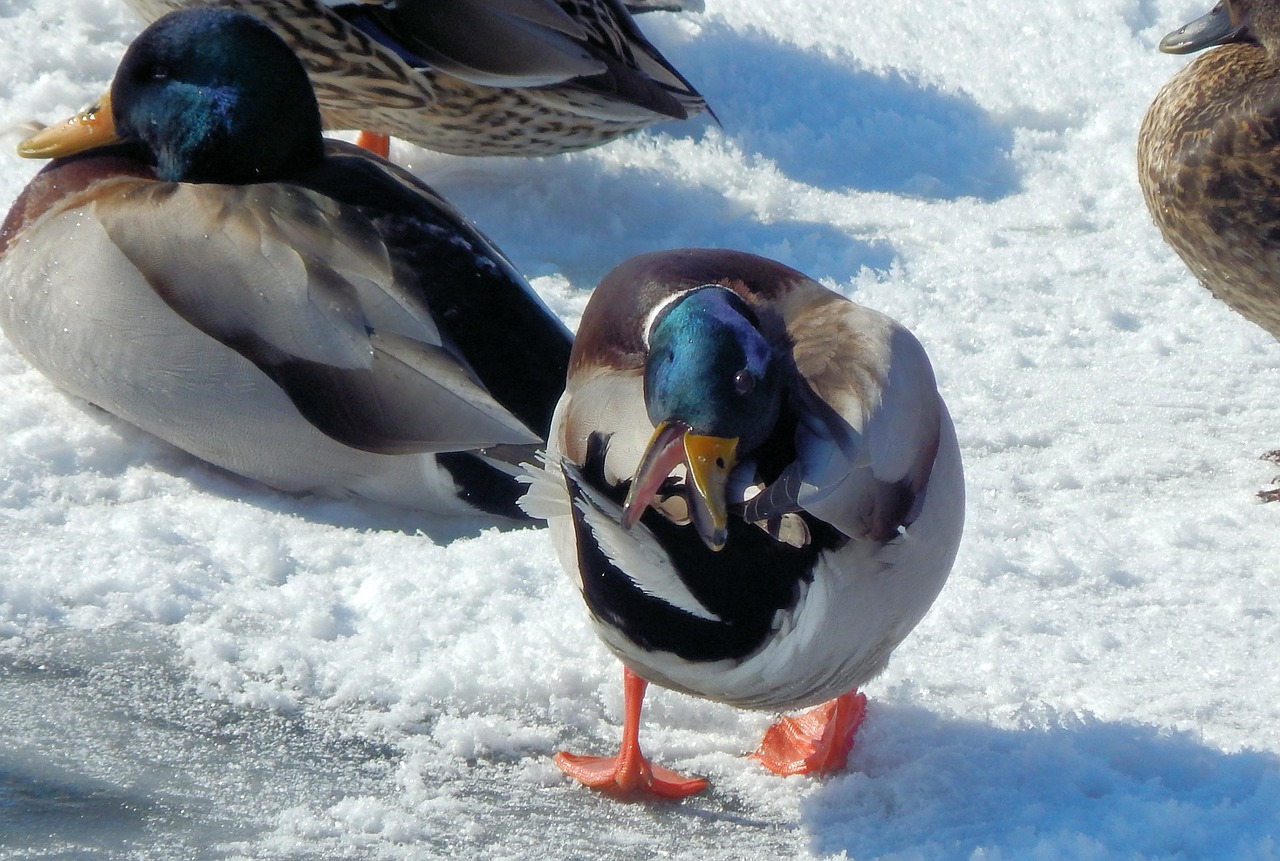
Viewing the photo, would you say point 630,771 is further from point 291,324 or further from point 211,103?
point 211,103

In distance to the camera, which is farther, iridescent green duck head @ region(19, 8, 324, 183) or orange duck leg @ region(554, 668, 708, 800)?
iridescent green duck head @ region(19, 8, 324, 183)

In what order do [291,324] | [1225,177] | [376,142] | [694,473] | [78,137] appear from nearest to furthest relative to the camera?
[694,473] < [291,324] < [78,137] < [1225,177] < [376,142]

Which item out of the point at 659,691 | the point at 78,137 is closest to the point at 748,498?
the point at 659,691

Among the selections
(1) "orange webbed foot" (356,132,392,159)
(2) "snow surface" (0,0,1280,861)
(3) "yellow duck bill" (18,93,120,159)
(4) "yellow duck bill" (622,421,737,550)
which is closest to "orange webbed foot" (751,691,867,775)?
(2) "snow surface" (0,0,1280,861)

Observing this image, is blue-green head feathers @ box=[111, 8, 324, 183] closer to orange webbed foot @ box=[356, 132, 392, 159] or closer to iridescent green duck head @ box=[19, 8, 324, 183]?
iridescent green duck head @ box=[19, 8, 324, 183]

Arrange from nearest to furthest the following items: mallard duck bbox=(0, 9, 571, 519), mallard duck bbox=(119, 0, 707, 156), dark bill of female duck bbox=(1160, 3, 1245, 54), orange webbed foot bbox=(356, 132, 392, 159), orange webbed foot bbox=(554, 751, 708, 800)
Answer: orange webbed foot bbox=(554, 751, 708, 800)
mallard duck bbox=(0, 9, 571, 519)
mallard duck bbox=(119, 0, 707, 156)
dark bill of female duck bbox=(1160, 3, 1245, 54)
orange webbed foot bbox=(356, 132, 392, 159)

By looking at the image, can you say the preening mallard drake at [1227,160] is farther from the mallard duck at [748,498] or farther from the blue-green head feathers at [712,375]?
the blue-green head feathers at [712,375]

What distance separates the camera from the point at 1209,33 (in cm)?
421

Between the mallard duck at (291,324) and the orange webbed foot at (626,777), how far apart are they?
2.67 feet

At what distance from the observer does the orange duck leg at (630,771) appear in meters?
2.38

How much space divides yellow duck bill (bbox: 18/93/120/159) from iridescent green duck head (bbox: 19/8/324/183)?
0.03 meters

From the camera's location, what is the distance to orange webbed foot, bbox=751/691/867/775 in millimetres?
2443

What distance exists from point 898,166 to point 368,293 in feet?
8.42

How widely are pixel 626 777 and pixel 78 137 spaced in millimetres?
2045
